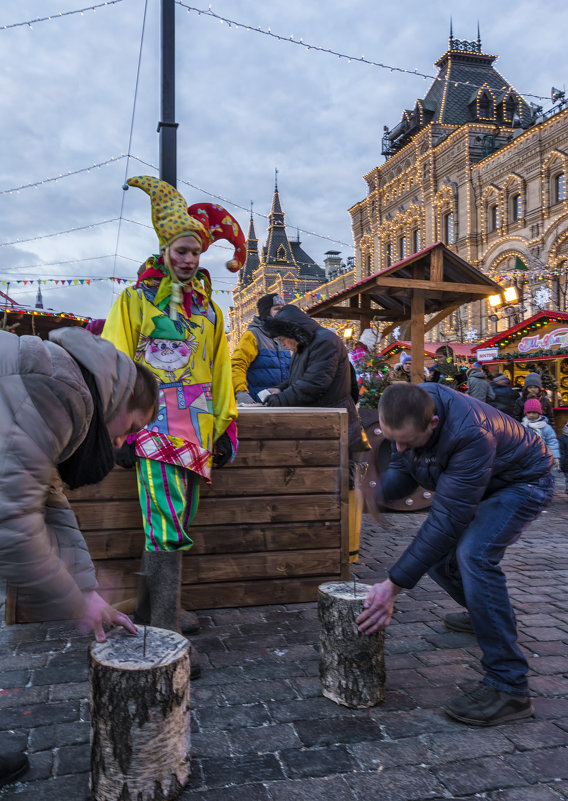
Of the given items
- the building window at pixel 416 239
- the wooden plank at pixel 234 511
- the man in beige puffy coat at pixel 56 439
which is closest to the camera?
the man in beige puffy coat at pixel 56 439

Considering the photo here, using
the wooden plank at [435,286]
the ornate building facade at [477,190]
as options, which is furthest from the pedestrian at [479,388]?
the ornate building facade at [477,190]

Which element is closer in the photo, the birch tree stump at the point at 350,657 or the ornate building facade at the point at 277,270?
the birch tree stump at the point at 350,657

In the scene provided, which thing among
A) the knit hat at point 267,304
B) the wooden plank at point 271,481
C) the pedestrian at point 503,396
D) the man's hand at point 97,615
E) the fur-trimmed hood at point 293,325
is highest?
the knit hat at point 267,304

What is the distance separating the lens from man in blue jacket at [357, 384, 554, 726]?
2568 millimetres

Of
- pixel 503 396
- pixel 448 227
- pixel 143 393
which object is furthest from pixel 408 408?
pixel 448 227

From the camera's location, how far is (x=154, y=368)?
3131 mm

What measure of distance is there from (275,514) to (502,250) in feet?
95.6

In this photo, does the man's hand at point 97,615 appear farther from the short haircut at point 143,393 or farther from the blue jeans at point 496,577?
the blue jeans at point 496,577

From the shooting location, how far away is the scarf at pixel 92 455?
1.83m

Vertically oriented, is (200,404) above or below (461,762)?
above

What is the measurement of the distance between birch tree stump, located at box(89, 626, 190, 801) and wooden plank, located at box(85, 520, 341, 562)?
1.75 meters

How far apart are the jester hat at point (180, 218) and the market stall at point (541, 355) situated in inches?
503

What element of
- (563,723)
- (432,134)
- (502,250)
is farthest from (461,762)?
(432,134)

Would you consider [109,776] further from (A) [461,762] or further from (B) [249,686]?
(A) [461,762]
